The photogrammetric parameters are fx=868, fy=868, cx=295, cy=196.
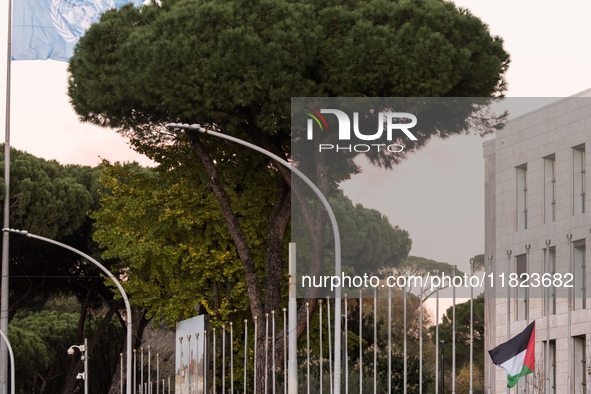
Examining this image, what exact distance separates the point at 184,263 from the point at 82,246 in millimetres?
12509

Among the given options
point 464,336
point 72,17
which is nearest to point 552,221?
point 72,17

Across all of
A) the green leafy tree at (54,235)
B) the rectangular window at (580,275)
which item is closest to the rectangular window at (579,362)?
the rectangular window at (580,275)

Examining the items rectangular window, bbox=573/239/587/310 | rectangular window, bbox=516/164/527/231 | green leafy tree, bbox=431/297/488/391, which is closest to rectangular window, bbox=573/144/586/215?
rectangular window, bbox=573/239/587/310

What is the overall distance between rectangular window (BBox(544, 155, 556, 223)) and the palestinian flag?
50.8ft

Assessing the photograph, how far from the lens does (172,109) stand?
24.4m

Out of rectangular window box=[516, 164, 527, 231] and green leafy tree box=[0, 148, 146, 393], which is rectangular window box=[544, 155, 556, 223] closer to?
rectangular window box=[516, 164, 527, 231]

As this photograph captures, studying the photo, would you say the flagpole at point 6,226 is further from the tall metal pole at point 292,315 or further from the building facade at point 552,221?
the tall metal pole at point 292,315

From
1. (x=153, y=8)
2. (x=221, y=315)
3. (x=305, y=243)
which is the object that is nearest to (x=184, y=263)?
(x=221, y=315)

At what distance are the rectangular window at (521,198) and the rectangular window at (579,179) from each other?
257 centimetres

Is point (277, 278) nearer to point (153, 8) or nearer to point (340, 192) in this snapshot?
point (340, 192)

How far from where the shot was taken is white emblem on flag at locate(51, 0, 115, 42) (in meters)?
34.5

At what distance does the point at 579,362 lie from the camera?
28.4 meters

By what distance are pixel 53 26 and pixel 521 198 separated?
19.4 meters

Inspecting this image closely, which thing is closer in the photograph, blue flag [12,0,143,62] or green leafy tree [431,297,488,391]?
blue flag [12,0,143,62]
